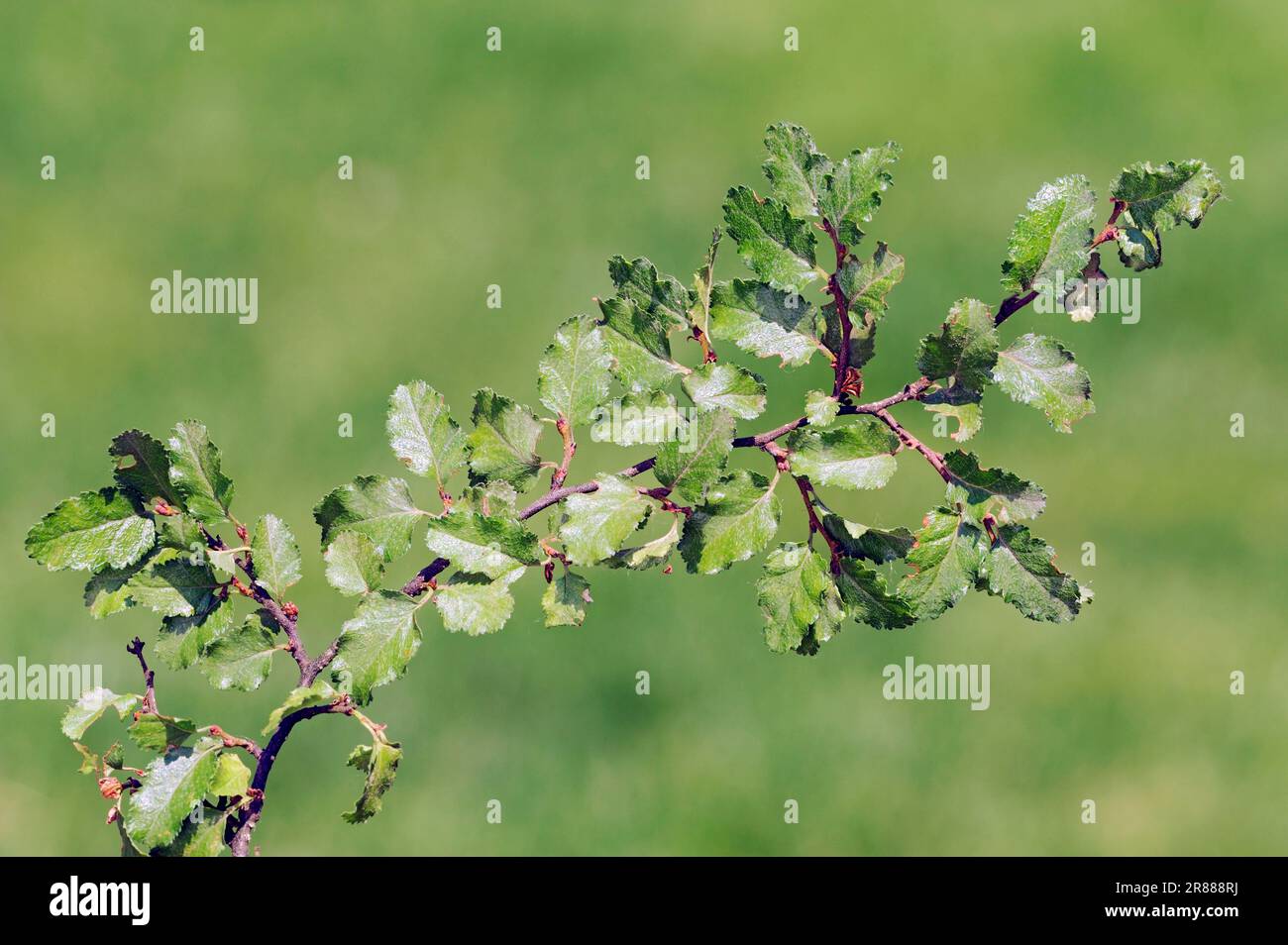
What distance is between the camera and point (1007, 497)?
195 cm

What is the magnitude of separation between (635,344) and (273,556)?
2.08ft

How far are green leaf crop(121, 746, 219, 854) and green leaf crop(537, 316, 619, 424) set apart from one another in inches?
27.8

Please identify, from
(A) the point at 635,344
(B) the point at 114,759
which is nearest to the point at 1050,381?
(A) the point at 635,344

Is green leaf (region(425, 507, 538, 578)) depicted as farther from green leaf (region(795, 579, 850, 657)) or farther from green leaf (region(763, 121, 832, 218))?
green leaf (region(763, 121, 832, 218))

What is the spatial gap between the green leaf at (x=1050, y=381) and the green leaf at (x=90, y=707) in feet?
4.40

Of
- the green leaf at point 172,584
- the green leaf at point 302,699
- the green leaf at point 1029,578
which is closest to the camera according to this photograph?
the green leaf at point 302,699

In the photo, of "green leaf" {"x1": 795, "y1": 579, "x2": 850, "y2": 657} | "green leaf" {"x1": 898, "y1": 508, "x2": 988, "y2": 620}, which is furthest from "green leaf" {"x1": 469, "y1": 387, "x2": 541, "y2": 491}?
"green leaf" {"x1": 898, "y1": 508, "x2": 988, "y2": 620}

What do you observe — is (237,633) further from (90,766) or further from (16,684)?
(16,684)

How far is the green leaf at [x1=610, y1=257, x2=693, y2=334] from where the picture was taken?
6.69ft

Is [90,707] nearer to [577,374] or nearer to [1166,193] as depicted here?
[577,374]

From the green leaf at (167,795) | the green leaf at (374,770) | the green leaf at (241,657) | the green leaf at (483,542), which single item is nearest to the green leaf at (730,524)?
the green leaf at (483,542)

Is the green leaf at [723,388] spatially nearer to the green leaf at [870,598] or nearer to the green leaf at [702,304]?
the green leaf at [702,304]

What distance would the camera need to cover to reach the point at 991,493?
1.96 m

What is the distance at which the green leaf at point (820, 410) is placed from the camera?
1956 mm
